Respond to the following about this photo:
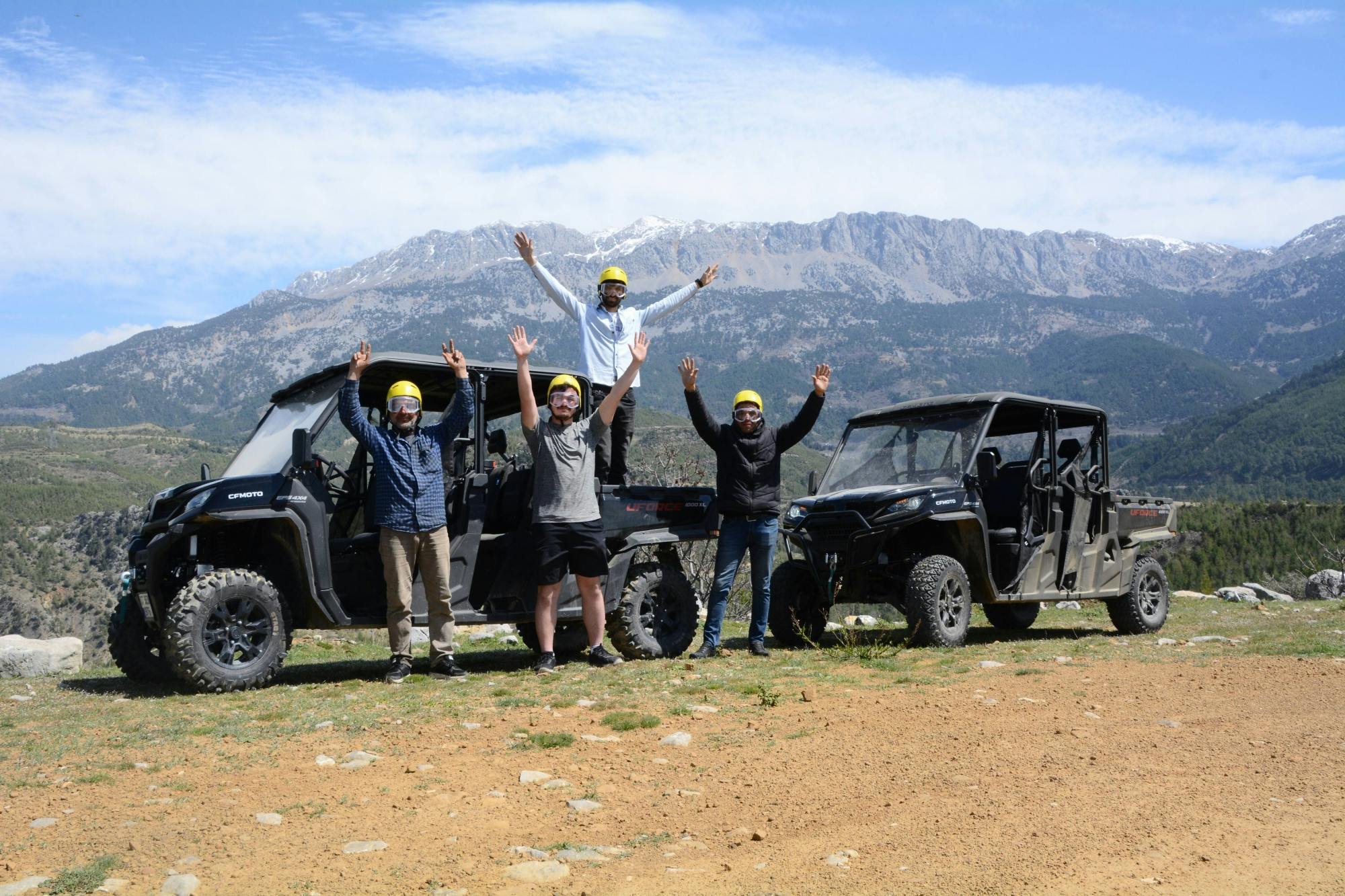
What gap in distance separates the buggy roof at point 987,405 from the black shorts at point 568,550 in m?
3.69

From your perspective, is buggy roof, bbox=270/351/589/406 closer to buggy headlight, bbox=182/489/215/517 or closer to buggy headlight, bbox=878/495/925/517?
buggy headlight, bbox=182/489/215/517

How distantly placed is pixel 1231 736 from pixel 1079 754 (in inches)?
40.8

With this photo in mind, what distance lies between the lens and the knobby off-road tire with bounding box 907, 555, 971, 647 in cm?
1028

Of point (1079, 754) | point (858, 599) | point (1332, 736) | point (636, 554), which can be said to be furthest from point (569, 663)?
point (1332, 736)

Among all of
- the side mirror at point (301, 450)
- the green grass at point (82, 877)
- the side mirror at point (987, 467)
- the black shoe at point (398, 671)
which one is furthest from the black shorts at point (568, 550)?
the green grass at point (82, 877)

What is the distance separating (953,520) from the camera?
10797 millimetres

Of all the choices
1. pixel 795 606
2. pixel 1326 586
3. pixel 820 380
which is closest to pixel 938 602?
pixel 795 606

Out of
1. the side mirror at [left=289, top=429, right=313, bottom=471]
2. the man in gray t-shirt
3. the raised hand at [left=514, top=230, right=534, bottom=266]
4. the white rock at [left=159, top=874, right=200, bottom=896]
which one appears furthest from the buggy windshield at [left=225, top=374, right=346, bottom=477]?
the white rock at [left=159, top=874, right=200, bottom=896]

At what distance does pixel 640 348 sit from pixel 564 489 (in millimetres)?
1216

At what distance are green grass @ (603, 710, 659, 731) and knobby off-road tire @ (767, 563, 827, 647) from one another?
4691 millimetres

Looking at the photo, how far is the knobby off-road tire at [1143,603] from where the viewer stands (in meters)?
12.7

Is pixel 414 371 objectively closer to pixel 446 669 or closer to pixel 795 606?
pixel 446 669

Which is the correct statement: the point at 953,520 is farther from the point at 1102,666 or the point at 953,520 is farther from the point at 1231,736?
the point at 1231,736

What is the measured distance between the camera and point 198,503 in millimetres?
7930
